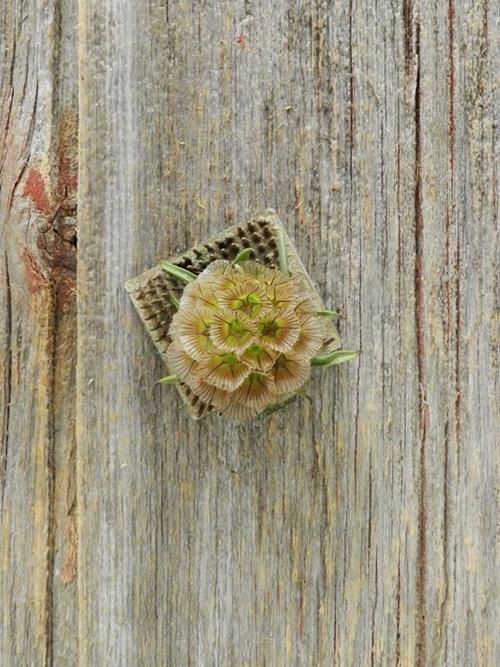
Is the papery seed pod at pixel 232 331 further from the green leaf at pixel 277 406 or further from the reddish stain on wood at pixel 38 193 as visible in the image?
the reddish stain on wood at pixel 38 193

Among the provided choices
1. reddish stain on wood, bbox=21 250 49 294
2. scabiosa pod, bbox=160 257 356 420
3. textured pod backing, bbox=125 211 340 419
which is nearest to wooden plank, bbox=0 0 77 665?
reddish stain on wood, bbox=21 250 49 294

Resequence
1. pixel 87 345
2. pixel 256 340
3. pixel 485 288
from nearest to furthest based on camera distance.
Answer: pixel 256 340 < pixel 87 345 < pixel 485 288

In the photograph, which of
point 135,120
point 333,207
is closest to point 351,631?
point 333,207

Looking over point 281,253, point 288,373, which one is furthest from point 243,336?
point 281,253

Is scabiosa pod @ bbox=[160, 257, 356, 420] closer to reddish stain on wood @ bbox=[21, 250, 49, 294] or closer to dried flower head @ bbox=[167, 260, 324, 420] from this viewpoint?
dried flower head @ bbox=[167, 260, 324, 420]

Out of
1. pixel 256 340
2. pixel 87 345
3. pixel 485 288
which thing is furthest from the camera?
pixel 485 288

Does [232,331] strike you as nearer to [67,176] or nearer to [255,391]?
[255,391]

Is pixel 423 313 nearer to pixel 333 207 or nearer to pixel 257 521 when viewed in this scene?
pixel 333 207
